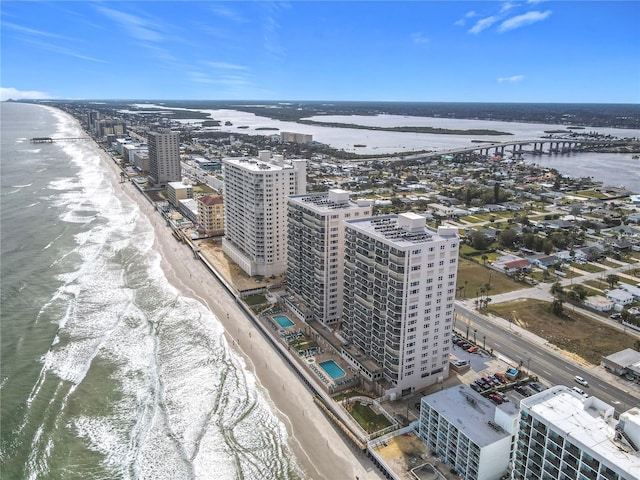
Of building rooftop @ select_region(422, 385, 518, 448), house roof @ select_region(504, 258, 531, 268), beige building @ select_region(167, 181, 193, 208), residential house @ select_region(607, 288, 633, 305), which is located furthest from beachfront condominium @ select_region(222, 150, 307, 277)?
residential house @ select_region(607, 288, 633, 305)

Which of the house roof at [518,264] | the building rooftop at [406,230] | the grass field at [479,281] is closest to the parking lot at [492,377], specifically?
the building rooftop at [406,230]

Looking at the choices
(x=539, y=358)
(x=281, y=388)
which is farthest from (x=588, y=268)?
(x=281, y=388)

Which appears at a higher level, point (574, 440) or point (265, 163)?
point (265, 163)

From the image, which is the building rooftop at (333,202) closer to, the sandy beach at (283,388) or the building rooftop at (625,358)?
the sandy beach at (283,388)

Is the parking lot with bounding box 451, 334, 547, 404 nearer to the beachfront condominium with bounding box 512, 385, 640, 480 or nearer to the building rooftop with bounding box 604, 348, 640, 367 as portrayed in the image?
the building rooftop with bounding box 604, 348, 640, 367

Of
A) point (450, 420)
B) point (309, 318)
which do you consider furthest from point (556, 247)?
point (450, 420)

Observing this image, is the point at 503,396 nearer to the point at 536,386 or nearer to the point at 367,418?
the point at 536,386
